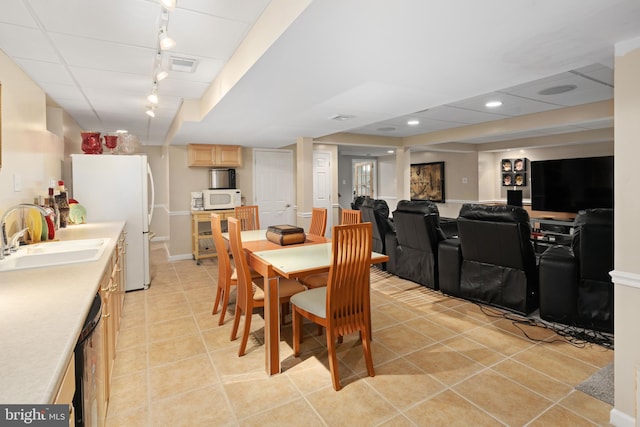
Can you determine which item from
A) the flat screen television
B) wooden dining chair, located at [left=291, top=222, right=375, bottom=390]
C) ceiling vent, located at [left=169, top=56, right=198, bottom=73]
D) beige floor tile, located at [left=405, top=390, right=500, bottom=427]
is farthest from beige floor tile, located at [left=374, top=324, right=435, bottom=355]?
the flat screen television

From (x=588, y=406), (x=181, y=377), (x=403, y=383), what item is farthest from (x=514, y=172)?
(x=181, y=377)

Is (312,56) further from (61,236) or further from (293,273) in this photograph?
(61,236)

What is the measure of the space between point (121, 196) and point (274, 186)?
317cm

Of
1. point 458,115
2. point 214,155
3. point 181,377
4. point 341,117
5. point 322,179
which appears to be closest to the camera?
point 181,377

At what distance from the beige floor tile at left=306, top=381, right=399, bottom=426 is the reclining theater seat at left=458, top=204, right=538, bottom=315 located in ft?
6.43

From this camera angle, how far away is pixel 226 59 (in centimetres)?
271

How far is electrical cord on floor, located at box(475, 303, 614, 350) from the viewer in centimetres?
271

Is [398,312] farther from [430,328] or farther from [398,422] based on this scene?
[398,422]

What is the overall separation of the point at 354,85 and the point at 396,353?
2.19 meters

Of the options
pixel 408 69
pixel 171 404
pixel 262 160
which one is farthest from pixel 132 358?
pixel 262 160

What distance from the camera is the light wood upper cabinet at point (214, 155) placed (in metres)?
5.98

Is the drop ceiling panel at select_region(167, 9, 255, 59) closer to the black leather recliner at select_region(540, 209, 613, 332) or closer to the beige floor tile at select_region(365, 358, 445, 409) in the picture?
the beige floor tile at select_region(365, 358, 445, 409)

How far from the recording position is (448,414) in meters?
1.92

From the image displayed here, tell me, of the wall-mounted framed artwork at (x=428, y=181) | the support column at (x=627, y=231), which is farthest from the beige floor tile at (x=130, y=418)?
the wall-mounted framed artwork at (x=428, y=181)
